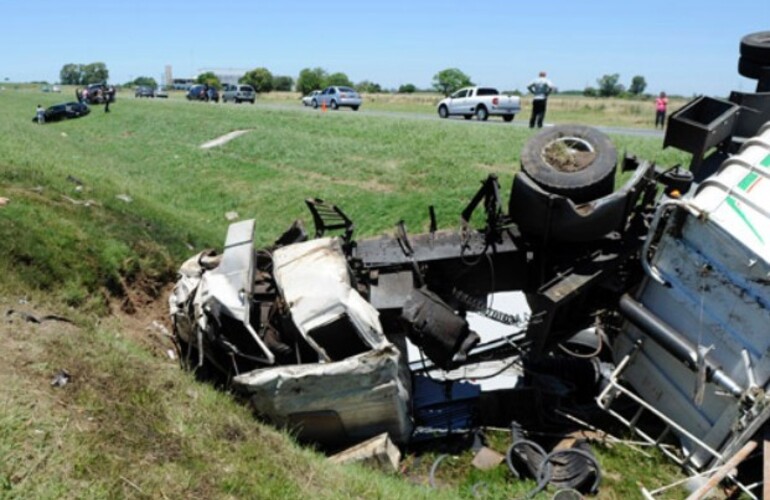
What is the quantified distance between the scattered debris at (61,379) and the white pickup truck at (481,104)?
2344 centimetres

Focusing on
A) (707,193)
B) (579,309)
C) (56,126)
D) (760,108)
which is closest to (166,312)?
(579,309)

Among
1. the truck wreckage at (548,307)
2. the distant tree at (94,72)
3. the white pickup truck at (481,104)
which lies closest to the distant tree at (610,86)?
the white pickup truck at (481,104)

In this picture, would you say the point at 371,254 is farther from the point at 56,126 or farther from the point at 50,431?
the point at 56,126

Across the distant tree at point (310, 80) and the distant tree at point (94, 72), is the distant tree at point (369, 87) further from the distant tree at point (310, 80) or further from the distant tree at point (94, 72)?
the distant tree at point (94, 72)

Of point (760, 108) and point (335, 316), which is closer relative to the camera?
point (335, 316)

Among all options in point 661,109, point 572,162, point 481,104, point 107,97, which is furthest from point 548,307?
point 107,97

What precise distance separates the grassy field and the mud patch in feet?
18.6

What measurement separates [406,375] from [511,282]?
1.28m

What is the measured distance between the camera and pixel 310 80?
7138 centimetres

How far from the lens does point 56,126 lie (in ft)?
103

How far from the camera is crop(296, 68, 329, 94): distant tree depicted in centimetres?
7025

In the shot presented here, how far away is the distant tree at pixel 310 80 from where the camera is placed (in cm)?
7025

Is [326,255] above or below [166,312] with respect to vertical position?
above

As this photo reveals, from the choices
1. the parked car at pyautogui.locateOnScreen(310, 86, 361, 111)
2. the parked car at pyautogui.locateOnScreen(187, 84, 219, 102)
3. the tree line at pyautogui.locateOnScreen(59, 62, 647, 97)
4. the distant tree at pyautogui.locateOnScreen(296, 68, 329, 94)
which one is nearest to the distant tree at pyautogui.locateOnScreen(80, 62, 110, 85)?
the tree line at pyautogui.locateOnScreen(59, 62, 647, 97)
